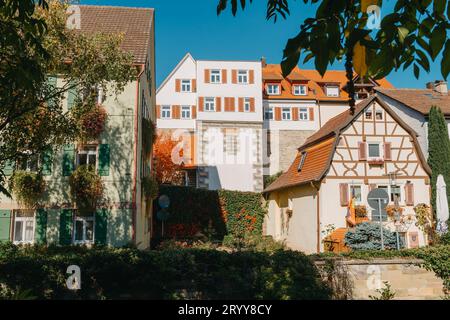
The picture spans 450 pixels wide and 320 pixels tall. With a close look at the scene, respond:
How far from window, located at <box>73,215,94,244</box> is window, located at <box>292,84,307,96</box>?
27.3 metres

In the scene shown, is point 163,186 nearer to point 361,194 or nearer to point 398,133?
point 361,194

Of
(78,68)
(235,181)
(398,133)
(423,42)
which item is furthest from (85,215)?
(235,181)

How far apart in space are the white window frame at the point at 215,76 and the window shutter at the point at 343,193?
17614mm

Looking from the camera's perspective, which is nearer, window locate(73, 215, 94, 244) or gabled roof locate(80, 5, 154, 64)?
window locate(73, 215, 94, 244)

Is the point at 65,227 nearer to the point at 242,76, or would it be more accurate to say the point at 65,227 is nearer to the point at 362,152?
the point at 362,152

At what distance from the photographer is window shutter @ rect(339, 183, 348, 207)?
1971 cm

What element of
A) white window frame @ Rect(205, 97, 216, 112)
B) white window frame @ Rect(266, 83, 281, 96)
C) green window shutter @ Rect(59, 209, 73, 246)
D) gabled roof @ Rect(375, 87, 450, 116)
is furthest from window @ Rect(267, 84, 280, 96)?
green window shutter @ Rect(59, 209, 73, 246)

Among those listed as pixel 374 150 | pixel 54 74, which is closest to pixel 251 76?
pixel 374 150

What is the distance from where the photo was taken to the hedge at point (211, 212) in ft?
85.6

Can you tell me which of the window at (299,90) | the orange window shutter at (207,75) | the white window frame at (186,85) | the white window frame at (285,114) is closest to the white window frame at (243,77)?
the orange window shutter at (207,75)

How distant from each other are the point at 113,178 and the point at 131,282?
7.22m

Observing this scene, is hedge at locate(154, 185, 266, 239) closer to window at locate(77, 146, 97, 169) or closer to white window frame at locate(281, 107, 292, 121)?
window at locate(77, 146, 97, 169)

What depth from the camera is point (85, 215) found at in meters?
15.3
